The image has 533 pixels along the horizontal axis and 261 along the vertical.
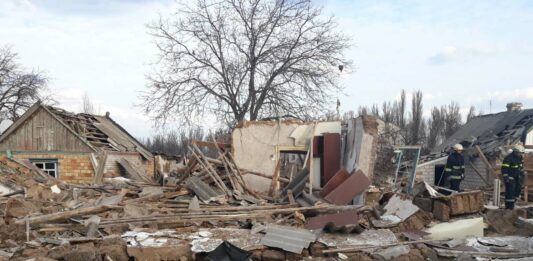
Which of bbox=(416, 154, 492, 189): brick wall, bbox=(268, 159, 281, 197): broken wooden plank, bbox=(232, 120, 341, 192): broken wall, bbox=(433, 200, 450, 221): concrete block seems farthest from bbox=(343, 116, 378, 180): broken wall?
bbox=(416, 154, 492, 189): brick wall

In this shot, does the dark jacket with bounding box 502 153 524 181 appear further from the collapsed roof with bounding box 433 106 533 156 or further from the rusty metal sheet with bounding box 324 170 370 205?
the collapsed roof with bounding box 433 106 533 156

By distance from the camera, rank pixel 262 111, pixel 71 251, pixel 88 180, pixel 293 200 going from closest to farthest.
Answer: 1. pixel 71 251
2. pixel 293 200
3. pixel 88 180
4. pixel 262 111

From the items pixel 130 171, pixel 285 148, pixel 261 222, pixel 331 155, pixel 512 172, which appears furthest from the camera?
pixel 130 171

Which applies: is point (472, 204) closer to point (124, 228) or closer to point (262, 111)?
Answer: point (124, 228)

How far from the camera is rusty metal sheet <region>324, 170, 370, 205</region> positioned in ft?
36.5

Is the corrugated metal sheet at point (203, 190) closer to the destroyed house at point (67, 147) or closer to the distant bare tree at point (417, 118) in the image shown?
the destroyed house at point (67, 147)

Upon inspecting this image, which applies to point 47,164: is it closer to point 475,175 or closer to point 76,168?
point 76,168

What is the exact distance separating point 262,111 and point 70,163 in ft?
31.5

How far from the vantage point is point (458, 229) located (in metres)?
9.39

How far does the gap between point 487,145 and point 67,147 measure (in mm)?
19390

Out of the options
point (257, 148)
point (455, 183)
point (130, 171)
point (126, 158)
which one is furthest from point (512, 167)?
point (126, 158)

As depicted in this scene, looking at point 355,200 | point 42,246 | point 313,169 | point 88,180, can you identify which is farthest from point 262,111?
point 42,246

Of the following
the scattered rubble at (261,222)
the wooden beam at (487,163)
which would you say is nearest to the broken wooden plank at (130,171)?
the scattered rubble at (261,222)

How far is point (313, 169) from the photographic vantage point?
13609 millimetres
